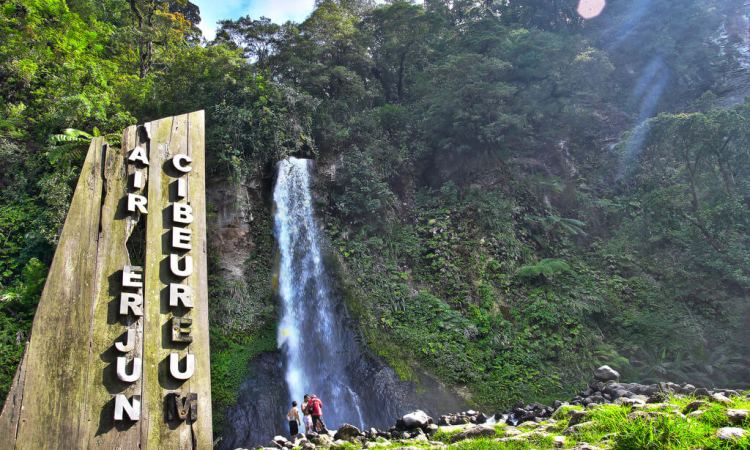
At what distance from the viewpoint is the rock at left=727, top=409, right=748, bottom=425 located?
3604 millimetres

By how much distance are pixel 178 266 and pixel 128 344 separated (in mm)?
929

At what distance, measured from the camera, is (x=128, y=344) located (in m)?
A: 4.21

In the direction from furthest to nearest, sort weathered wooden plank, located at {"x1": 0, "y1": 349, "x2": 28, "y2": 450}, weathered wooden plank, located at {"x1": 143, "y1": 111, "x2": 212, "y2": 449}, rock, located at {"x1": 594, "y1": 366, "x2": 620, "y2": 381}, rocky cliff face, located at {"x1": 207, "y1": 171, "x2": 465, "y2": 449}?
rocky cliff face, located at {"x1": 207, "y1": 171, "x2": 465, "y2": 449}, rock, located at {"x1": 594, "y1": 366, "x2": 620, "y2": 381}, weathered wooden plank, located at {"x1": 143, "y1": 111, "x2": 212, "y2": 449}, weathered wooden plank, located at {"x1": 0, "y1": 349, "x2": 28, "y2": 450}

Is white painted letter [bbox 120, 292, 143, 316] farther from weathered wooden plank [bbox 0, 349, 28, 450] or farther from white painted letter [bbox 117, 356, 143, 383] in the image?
weathered wooden plank [bbox 0, 349, 28, 450]

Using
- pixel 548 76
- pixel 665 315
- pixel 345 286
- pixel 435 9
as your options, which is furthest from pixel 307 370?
pixel 435 9

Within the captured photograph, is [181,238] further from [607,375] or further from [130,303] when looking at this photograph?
[607,375]

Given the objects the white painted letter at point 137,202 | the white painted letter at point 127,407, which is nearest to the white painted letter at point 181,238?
the white painted letter at point 137,202

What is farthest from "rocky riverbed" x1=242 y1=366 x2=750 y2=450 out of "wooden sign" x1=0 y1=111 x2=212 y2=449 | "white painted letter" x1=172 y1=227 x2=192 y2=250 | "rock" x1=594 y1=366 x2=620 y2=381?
"white painted letter" x1=172 y1=227 x2=192 y2=250

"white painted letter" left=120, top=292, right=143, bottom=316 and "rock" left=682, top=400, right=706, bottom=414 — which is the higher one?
"white painted letter" left=120, top=292, right=143, bottom=316

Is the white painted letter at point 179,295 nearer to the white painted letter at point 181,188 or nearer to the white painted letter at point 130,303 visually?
the white painted letter at point 130,303

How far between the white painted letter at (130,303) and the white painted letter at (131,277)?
0.10m

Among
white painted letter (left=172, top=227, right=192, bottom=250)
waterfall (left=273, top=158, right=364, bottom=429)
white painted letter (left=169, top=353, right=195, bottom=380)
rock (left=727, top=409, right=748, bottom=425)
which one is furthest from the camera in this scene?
waterfall (left=273, top=158, right=364, bottom=429)

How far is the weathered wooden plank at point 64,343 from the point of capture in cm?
367

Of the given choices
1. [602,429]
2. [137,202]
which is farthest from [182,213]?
[602,429]
